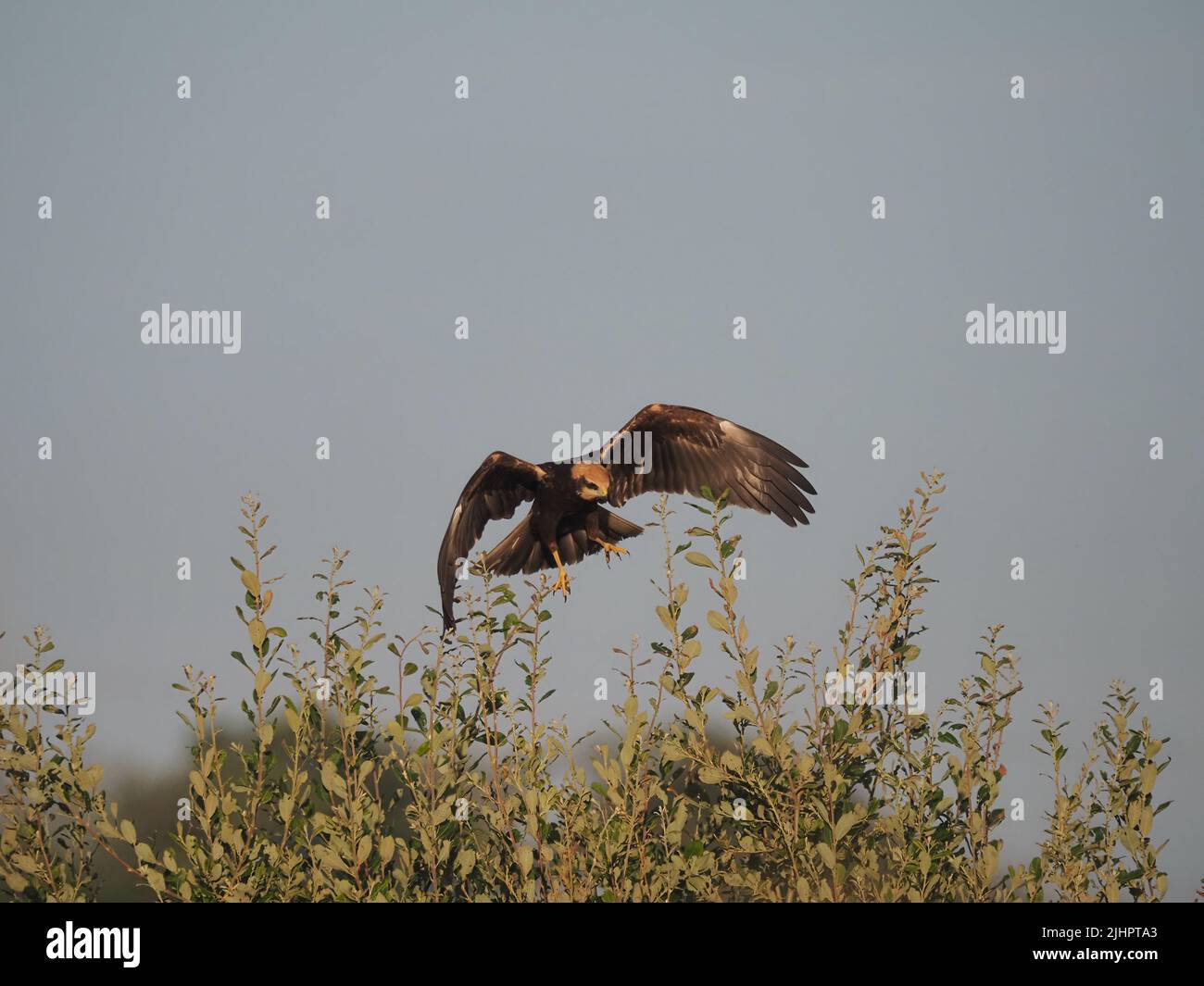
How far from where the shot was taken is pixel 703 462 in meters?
12.5

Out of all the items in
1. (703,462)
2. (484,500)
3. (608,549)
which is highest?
(703,462)

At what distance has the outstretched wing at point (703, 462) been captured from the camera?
11.9 m

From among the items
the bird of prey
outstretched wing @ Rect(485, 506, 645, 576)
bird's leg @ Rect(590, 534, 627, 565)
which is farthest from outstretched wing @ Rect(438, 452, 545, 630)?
bird's leg @ Rect(590, 534, 627, 565)

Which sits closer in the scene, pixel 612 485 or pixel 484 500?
pixel 484 500

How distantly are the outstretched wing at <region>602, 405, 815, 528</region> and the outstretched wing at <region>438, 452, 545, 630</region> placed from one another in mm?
779

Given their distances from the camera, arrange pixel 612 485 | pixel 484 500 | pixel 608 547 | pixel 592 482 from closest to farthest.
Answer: pixel 592 482
pixel 608 547
pixel 484 500
pixel 612 485

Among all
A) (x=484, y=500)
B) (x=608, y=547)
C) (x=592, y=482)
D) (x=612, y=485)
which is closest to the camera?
(x=592, y=482)

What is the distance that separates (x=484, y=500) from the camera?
12273 millimetres

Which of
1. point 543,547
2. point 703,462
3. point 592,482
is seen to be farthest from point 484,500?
point 703,462

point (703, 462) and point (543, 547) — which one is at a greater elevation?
point (703, 462)

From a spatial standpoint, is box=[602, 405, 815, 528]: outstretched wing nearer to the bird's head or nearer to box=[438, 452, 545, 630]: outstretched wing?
the bird's head

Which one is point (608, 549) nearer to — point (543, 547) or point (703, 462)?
point (543, 547)

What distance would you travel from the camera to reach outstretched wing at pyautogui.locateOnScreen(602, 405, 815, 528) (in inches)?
469

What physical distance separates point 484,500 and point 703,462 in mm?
1974
